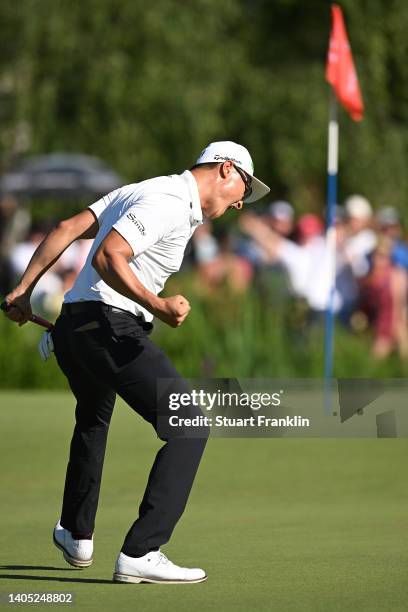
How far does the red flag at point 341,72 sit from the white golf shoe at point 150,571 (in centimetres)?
974

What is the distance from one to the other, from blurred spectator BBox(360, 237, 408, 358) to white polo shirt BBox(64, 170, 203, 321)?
457 inches

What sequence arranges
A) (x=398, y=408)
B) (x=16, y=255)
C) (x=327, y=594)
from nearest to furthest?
(x=327, y=594)
(x=398, y=408)
(x=16, y=255)

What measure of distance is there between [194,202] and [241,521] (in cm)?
295

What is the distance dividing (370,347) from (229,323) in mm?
1596

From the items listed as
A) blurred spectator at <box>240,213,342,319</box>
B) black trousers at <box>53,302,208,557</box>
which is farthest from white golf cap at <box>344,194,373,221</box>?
black trousers at <box>53,302,208,557</box>

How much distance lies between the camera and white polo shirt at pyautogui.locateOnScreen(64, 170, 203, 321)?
6805mm

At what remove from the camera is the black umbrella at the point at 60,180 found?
2572 cm

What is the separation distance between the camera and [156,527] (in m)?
6.99

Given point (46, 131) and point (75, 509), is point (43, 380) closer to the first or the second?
point (75, 509)

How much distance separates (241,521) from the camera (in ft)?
31.1

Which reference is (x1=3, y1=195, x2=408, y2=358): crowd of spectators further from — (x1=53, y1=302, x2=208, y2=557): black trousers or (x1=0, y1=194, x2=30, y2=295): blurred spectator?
(x1=53, y1=302, x2=208, y2=557): black trousers

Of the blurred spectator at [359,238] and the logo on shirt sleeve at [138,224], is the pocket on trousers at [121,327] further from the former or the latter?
the blurred spectator at [359,238]

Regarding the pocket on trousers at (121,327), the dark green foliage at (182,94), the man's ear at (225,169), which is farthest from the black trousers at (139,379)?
the dark green foliage at (182,94)

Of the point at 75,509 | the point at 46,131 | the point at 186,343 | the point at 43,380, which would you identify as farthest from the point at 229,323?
the point at 46,131
